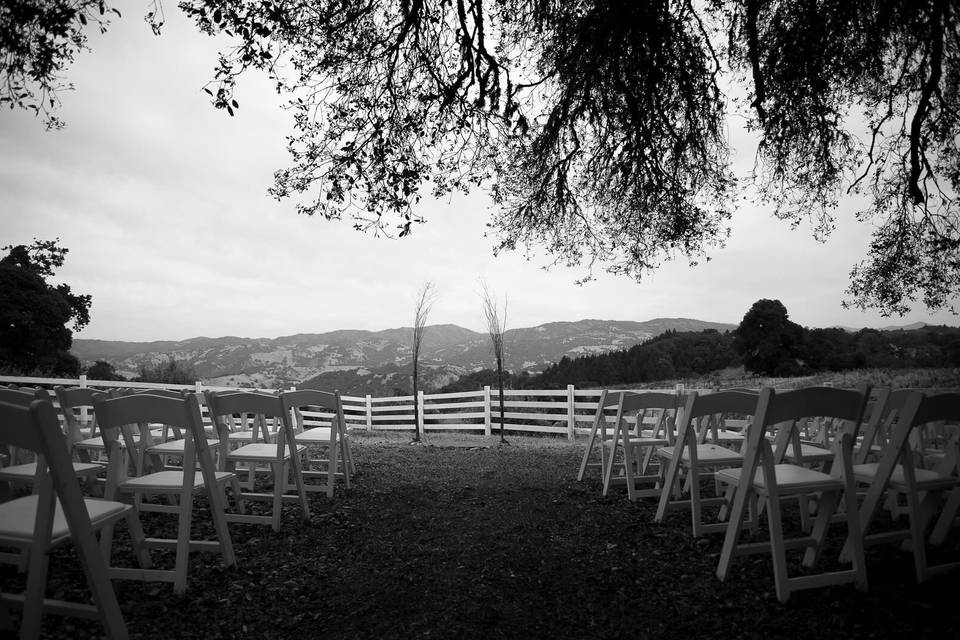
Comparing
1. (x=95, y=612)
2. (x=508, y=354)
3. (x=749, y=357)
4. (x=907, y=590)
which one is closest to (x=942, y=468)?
(x=907, y=590)

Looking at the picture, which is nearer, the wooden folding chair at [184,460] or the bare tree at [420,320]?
the wooden folding chair at [184,460]

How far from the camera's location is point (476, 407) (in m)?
14.4

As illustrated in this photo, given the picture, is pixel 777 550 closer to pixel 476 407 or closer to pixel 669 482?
pixel 669 482

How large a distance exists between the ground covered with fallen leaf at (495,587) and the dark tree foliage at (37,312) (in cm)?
1796

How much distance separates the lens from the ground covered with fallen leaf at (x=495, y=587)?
6.95 ft

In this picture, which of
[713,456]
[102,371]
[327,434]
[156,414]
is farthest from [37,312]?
[713,456]

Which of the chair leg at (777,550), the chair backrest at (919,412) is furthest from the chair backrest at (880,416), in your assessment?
the chair leg at (777,550)

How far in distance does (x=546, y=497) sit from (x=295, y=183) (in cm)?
430

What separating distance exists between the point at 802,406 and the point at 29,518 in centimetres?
337

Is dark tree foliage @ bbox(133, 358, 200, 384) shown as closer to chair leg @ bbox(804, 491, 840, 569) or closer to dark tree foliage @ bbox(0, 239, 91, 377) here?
dark tree foliage @ bbox(0, 239, 91, 377)

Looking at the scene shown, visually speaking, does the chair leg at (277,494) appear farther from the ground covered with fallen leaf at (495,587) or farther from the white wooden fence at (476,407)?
the white wooden fence at (476,407)

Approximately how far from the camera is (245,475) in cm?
589

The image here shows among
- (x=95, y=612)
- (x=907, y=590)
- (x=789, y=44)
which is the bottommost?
(x=907, y=590)

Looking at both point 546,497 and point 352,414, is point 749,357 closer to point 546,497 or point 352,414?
point 546,497
